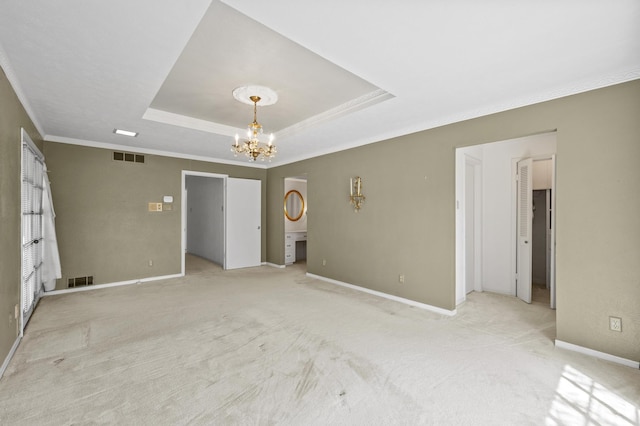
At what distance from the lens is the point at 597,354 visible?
8.33 feet

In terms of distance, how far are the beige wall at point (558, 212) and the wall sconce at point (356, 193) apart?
0.31ft

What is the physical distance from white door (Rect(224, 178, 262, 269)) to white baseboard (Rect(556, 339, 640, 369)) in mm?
5575

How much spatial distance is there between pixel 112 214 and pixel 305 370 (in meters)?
4.54

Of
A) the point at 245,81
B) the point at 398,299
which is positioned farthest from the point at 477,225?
the point at 245,81

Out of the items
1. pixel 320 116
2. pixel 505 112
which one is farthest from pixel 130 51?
pixel 505 112

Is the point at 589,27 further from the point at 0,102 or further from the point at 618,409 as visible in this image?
the point at 0,102

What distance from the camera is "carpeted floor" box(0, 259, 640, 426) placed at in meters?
1.84

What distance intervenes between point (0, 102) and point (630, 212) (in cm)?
510

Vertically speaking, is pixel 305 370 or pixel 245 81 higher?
pixel 245 81

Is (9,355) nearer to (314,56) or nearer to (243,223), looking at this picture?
(314,56)

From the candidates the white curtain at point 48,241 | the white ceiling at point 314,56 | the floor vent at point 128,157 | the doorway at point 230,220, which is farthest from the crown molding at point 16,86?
the doorway at point 230,220

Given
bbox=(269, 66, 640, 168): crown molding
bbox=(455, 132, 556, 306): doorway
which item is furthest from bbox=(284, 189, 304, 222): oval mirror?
bbox=(455, 132, 556, 306): doorway

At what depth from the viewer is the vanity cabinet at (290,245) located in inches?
271

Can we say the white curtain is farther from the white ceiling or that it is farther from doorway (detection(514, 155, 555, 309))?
doorway (detection(514, 155, 555, 309))
